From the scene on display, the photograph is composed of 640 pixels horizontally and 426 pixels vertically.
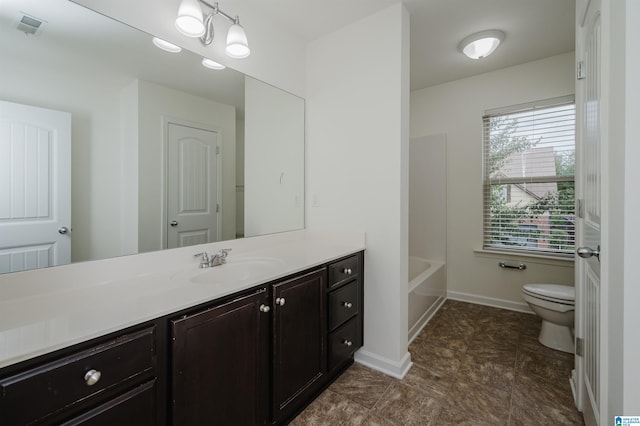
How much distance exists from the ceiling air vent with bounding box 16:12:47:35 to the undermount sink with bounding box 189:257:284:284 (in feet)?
3.80

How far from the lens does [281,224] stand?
7.18ft

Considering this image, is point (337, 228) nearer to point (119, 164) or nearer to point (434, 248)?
point (119, 164)

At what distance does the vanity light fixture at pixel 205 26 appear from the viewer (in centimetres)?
134

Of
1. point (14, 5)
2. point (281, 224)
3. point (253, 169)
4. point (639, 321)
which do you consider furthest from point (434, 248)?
point (14, 5)

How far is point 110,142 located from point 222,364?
1.12m

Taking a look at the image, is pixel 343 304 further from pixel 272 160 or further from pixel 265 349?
pixel 272 160

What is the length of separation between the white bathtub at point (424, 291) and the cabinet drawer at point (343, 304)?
54 cm

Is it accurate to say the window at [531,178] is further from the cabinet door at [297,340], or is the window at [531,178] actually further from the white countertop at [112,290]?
the cabinet door at [297,340]

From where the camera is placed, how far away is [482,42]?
2273mm

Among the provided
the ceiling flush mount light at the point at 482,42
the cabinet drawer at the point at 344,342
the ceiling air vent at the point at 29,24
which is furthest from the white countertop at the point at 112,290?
the ceiling flush mount light at the point at 482,42

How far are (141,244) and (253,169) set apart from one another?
880mm

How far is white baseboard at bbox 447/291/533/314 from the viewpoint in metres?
2.89

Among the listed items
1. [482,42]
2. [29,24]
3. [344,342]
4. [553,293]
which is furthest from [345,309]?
[482,42]

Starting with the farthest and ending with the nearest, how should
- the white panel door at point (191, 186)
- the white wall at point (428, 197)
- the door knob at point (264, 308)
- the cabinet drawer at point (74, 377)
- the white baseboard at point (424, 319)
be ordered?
the white wall at point (428, 197) < the white baseboard at point (424, 319) < the white panel door at point (191, 186) < the door knob at point (264, 308) < the cabinet drawer at point (74, 377)
